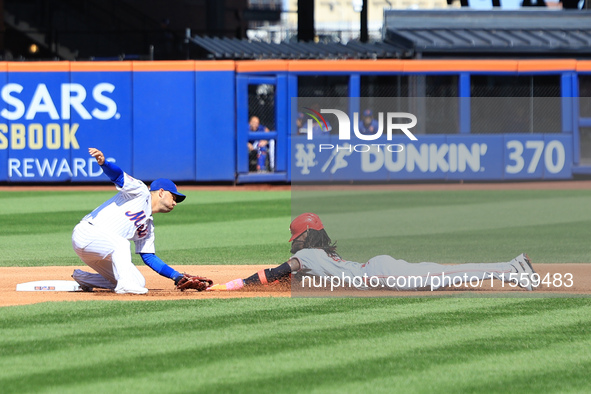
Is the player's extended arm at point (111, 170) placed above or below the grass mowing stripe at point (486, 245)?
above

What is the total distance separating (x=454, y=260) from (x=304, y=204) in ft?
8.09

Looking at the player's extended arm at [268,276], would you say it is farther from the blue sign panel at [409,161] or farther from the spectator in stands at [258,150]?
the spectator in stands at [258,150]

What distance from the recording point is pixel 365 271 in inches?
320

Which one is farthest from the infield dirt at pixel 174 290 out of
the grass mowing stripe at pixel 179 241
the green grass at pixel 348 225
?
the grass mowing stripe at pixel 179 241

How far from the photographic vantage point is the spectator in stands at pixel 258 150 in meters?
22.0

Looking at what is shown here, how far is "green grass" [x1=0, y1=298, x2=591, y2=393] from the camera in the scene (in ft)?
16.9

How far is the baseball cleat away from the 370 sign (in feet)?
13.2

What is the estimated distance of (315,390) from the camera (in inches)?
196

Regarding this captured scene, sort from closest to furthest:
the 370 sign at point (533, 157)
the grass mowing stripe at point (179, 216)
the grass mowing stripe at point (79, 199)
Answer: the 370 sign at point (533, 157) → the grass mowing stripe at point (179, 216) → the grass mowing stripe at point (79, 199)

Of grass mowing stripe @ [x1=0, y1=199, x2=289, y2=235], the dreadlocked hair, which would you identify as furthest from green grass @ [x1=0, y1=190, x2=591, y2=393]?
grass mowing stripe @ [x1=0, y1=199, x2=289, y2=235]

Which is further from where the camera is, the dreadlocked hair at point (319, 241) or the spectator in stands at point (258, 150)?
the spectator in stands at point (258, 150)

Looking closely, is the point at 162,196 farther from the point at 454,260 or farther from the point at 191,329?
the point at 454,260

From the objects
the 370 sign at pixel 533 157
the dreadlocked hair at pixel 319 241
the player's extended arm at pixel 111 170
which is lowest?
the dreadlocked hair at pixel 319 241

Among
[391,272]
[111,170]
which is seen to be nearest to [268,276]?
[391,272]
